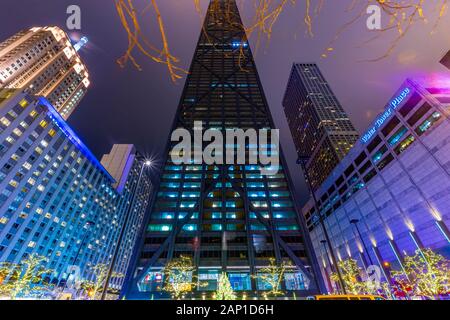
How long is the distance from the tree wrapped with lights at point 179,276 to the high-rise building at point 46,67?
313 ft

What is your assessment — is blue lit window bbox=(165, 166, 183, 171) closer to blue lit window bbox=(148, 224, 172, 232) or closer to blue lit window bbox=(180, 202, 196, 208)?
blue lit window bbox=(180, 202, 196, 208)

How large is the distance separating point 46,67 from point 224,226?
134 metres

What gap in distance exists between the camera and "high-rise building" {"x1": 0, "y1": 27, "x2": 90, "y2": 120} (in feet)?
318

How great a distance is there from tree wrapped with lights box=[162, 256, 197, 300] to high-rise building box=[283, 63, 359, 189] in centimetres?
6664

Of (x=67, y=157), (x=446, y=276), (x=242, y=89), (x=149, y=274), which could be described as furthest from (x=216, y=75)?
(x=446, y=276)

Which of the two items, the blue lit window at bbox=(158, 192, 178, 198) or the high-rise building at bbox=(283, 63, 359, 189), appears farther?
the high-rise building at bbox=(283, 63, 359, 189)

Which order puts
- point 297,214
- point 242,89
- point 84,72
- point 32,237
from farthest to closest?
point 84,72
point 242,89
point 32,237
point 297,214

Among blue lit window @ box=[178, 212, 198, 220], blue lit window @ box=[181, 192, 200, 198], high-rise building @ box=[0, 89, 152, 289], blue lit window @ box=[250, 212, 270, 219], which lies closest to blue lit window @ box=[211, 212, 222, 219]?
blue lit window @ box=[178, 212, 198, 220]

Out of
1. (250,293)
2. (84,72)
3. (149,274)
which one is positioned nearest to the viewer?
(250,293)

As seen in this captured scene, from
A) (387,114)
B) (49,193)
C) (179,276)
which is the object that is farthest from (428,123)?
(49,193)

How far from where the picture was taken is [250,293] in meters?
42.2
